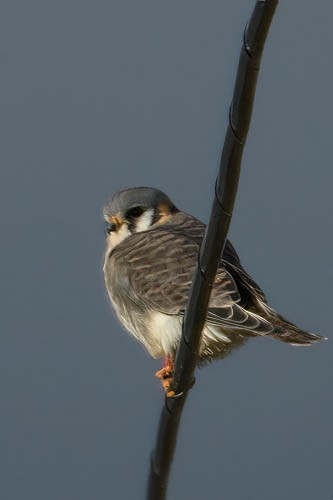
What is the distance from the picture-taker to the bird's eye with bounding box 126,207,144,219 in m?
5.26

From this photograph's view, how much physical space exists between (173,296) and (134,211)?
1.12 meters

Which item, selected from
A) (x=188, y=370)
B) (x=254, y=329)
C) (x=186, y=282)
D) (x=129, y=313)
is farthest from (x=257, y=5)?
(x=129, y=313)

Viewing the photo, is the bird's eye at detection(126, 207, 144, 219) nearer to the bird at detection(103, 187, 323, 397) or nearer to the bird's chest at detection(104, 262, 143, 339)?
the bird at detection(103, 187, 323, 397)

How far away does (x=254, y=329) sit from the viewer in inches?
154

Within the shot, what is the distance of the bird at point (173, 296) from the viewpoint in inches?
157

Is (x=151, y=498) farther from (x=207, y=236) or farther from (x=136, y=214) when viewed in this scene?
(x=136, y=214)

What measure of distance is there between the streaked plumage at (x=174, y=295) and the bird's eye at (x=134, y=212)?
12 centimetres

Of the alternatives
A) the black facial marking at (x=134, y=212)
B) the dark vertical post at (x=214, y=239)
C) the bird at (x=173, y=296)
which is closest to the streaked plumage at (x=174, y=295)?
the bird at (x=173, y=296)

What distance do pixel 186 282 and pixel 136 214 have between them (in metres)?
1.07

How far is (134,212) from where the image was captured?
208 inches

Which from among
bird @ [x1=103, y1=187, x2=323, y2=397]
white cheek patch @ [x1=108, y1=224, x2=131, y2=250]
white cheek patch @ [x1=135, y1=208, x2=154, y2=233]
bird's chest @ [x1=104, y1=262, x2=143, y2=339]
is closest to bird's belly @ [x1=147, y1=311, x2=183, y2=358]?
bird @ [x1=103, y1=187, x2=323, y2=397]

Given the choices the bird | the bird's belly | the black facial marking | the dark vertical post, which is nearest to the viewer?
the dark vertical post

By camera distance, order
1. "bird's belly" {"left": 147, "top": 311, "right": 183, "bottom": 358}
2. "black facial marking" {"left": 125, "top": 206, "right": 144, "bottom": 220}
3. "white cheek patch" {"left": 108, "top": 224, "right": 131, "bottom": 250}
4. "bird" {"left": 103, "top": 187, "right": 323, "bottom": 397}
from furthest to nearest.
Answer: "black facial marking" {"left": 125, "top": 206, "right": 144, "bottom": 220}
"white cheek patch" {"left": 108, "top": 224, "right": 131, "bottom": 250}
"bird's belly" {"left": 147, "top": 311, "right": 183, "bottom": 358}
"bird" {"left": 103, "top": 187, "right": 323, "bottom": 397}

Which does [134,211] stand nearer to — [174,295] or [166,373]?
[174,295]
